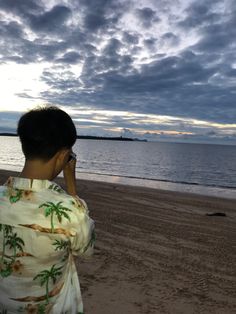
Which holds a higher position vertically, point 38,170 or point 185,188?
point 38,170

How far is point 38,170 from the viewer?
190 centimetres

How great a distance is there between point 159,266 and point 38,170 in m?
4.89

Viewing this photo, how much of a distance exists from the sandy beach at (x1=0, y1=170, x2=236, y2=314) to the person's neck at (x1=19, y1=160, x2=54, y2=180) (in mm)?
3215

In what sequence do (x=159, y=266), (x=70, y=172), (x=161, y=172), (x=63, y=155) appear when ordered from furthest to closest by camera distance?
(x=161, y=172) < (x=159, y=266) < (x=70, y=172) < (x=63, y=155)

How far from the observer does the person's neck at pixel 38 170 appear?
190 cm

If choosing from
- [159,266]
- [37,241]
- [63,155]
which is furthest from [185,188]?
[37,241]

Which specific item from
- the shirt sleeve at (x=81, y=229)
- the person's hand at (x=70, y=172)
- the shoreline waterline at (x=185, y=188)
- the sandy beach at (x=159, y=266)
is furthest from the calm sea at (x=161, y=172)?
the shirt sleeve at (x=81, y=229)

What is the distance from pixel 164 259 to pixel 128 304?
2.06 metres

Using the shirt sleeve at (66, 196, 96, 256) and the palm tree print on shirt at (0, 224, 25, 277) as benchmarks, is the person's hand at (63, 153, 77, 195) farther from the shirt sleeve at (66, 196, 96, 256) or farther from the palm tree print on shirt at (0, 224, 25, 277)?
the palm tree print on shirt at (0, 224, 25, 277)

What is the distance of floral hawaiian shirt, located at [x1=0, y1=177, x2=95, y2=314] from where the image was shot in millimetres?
1812

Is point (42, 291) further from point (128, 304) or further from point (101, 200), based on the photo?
point (101, 200)

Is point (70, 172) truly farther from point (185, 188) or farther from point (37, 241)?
point (185, 188)

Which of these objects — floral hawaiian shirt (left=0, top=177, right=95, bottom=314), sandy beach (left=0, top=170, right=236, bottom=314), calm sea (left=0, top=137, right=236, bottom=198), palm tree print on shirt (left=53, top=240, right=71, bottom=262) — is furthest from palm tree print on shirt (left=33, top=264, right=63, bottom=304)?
calm sea (left=0, top=137, right=236, bottom=198)

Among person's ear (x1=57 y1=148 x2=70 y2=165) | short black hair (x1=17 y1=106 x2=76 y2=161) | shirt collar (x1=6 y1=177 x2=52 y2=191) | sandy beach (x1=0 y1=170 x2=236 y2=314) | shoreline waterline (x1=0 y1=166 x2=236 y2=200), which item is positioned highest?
short black hair (x1=17 y1=106 x2=76 y2=161)
